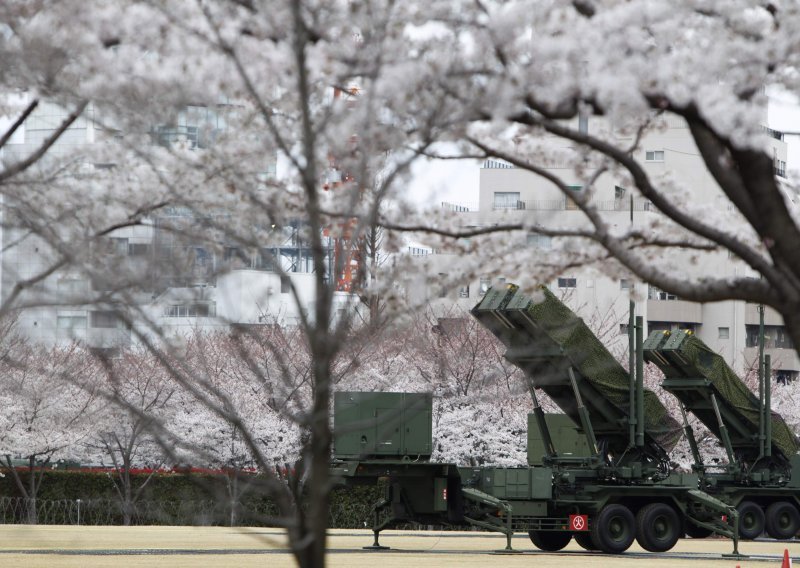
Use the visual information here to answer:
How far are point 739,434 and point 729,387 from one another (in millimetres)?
1397

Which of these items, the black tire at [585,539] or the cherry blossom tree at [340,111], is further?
the black tire at [585,539]

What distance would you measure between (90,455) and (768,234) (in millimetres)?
38541

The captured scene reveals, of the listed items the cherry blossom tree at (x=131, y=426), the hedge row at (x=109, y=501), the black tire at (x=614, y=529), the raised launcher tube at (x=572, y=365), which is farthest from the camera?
the cherry blossom tree at (x=131, y=426)

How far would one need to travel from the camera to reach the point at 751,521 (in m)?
29.3

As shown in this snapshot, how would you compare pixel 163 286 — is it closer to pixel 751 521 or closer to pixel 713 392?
pixel 713 392

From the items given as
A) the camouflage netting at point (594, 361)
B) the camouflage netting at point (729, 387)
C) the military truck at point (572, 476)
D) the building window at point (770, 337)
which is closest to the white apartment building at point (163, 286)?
the camouflage netting at point (594, 361)

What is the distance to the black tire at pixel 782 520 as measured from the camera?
96.8 feet

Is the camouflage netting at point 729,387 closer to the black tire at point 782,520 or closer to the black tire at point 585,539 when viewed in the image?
the black tire at point 782,520

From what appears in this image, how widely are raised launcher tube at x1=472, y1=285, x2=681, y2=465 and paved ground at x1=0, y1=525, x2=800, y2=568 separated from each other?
2.08m

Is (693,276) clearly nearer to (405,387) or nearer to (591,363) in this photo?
(591,363)

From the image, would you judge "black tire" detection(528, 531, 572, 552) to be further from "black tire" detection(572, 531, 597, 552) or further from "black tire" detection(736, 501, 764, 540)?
"black tire" detection(736, 501, 764, 540)

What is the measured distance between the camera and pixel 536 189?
5912 centimetres

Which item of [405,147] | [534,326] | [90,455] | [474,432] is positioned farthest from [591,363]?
[90,455]

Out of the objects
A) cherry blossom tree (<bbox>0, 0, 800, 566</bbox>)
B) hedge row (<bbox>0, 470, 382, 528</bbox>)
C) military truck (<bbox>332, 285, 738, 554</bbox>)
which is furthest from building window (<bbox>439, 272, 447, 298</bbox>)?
hedge row (<bbox>0, 470, 382, 528</bbox>)
